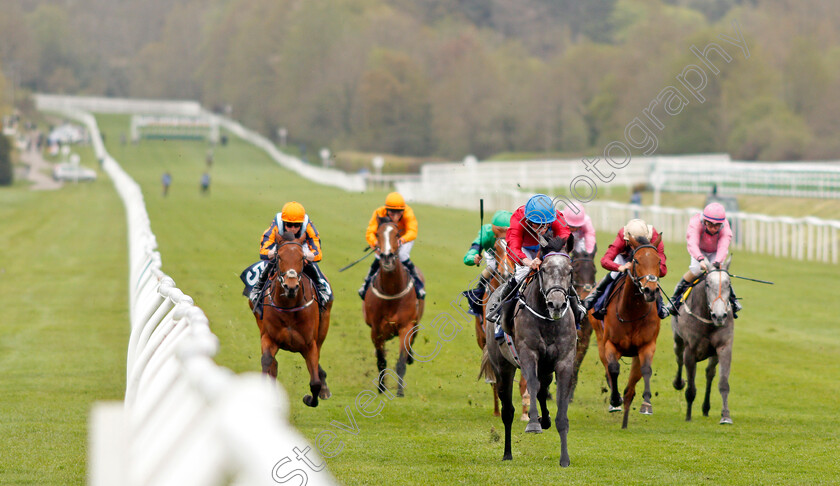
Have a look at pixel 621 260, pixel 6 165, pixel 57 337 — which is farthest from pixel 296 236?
pixel 6 165

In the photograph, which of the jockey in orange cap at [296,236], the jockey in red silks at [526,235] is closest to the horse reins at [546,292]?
the jockey in red silks at [526,235]

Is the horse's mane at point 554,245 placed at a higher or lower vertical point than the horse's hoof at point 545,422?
higher

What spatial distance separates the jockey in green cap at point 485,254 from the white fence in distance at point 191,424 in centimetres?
357

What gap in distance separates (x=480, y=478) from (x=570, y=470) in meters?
0.64

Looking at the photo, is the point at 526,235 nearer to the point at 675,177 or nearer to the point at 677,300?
the point at 677,300

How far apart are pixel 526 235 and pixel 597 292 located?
87.2 inches

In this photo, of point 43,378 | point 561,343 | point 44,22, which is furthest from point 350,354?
point 44,22

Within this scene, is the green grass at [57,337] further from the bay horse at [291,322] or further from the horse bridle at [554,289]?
the horse bridle at [554,289]

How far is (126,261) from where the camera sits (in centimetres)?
2375

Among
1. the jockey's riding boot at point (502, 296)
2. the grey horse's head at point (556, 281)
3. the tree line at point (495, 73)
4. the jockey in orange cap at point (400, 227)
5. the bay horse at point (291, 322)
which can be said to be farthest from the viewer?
the tree line at point (495, 73)

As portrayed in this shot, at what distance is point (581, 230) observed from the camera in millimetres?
10852

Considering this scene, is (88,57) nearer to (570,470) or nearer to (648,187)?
(648,187)

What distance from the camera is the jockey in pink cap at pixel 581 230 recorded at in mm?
10703

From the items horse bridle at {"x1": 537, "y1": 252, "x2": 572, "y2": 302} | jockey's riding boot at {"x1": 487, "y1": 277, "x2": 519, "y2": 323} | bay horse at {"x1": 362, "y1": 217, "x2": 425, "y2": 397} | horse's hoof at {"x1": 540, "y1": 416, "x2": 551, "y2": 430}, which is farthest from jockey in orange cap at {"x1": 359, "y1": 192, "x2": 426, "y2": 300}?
horse bridle at {"x1": 537, "y1": 252, "x2": 572, "y2": 302}
